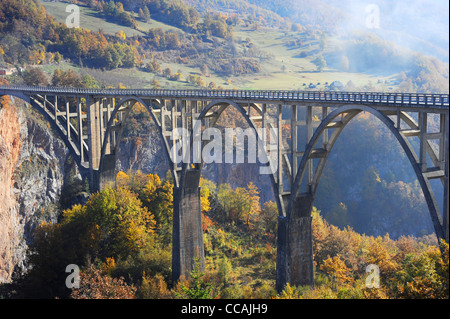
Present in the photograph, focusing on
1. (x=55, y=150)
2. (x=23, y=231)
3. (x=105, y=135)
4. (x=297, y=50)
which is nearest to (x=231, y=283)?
(x=105, y=135)

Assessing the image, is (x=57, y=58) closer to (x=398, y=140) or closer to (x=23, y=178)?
(x=23, y=178)

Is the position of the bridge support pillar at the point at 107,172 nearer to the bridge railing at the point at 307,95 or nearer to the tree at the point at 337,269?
the bridge railing at the point at 307,95

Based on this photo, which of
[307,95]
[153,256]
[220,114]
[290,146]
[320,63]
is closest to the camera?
[307,95]

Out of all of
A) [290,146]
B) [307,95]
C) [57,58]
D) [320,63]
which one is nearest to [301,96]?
[307,95]

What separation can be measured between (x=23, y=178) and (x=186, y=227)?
3120 cm

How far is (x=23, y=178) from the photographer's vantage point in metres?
69.4

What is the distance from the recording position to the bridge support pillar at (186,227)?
48.3 metres

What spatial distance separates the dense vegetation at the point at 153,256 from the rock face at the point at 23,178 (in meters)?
11.4

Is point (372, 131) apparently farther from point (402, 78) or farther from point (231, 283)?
point (231, 283)

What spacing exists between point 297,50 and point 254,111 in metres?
144

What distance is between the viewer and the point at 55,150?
78.9 meters

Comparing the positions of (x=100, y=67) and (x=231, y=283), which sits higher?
(x=100, y=67)

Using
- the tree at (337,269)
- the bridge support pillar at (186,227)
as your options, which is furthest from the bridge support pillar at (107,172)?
the tree at (337,269)

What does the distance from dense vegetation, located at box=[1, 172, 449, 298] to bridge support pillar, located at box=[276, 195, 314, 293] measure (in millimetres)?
1007
